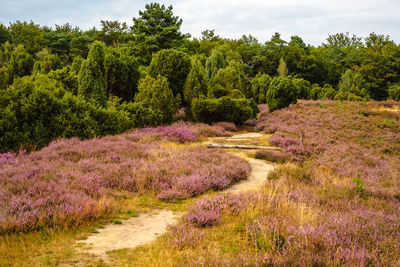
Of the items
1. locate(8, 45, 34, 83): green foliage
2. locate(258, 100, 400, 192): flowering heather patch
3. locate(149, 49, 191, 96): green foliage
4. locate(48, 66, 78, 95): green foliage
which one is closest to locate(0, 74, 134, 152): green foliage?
locate(48, 66, 78, 95): green foliage

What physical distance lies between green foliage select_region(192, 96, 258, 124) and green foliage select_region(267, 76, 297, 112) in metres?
5.93

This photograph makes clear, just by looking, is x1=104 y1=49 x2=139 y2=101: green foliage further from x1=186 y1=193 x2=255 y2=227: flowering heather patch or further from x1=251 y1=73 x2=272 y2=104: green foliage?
x1=251 y1=73 x2=272 y2=104: green foliage

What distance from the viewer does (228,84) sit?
25.6 m

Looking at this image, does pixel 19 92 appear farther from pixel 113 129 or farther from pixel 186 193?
pixel 186 193

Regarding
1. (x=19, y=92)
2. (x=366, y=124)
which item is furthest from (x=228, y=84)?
(x=19, y=92)

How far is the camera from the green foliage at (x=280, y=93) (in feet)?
86.9

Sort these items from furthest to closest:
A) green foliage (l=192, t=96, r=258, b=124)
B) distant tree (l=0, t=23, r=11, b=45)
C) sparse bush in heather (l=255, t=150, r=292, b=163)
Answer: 1. distant tree (l=0, t=23, r=11, b=45)
2. green foliage (l=192, t=96, r=258, b=124)
3. sparse bush in heather (l=255, t=150, r=292, b=163)

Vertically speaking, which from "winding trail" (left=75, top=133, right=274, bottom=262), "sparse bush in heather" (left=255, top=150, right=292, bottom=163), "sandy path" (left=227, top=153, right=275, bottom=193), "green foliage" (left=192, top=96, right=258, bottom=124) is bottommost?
"sandy path" (left=227, top=153, right=275, bottom=193)

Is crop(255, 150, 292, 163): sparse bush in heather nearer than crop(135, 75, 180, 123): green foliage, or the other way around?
crop(255, 150, 292, 163): sparse bush in heather

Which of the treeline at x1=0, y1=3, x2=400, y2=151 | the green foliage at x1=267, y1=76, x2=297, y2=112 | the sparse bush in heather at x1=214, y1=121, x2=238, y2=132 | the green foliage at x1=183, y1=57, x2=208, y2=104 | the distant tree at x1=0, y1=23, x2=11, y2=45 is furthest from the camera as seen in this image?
the distant tree at x1=0, y1=23, x2=11, y2=45

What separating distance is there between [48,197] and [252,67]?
6733 centimetres

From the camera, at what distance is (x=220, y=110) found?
2020cm

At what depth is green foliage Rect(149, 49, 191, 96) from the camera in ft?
64.1

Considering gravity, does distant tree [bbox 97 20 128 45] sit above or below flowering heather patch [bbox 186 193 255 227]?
above
